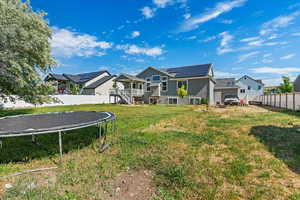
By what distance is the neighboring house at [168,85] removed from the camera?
1905 cm

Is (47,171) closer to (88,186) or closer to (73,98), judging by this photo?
(88,186)

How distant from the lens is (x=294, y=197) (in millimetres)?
1922

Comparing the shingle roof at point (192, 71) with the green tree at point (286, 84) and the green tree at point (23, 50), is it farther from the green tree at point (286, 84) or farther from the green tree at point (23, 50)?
the green tree at point (286, 84)

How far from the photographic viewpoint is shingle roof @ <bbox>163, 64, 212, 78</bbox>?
19.6m

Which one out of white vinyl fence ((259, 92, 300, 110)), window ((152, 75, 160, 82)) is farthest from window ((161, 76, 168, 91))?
white vinyl fence ((259, 92, 300, 110))

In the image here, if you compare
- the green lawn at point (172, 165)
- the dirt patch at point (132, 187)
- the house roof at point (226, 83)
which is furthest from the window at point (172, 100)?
the dirt patch at point (132, 187)

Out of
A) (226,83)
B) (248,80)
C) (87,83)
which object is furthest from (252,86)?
(87,83)

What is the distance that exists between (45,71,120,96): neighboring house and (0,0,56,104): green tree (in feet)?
66.4

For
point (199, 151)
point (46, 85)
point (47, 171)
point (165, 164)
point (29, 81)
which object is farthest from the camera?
point (46, 85)

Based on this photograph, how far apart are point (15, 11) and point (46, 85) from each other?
3018 mm

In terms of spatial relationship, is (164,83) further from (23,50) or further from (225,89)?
(23,50)

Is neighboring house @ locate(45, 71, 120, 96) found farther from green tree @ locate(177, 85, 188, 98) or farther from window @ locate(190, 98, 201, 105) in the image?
window @ locate(190, 98, 201, 105)

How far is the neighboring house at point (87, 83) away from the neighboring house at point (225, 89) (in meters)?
20.4

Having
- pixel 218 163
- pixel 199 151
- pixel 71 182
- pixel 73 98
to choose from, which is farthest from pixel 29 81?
pixel 73 98
